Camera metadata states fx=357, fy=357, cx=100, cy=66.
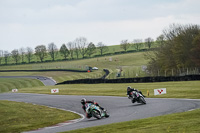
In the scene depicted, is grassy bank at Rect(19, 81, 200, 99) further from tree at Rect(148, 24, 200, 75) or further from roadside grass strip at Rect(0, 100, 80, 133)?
tree at Rect(148, 24, 200, 75)

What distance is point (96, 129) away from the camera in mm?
13703

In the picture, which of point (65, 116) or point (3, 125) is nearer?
point (3, 125)

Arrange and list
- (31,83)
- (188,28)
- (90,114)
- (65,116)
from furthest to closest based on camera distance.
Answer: (31,83)
(188,28)
(65,116)
(90,114)

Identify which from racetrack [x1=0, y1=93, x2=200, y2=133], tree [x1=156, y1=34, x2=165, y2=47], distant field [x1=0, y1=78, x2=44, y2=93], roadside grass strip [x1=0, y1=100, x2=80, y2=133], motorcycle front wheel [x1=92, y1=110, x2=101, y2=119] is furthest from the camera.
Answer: tree [x1=156, y1=34, x2=165, y2=47]

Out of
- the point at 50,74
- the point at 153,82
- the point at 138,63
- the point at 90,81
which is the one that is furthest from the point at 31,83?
the point at 138,63

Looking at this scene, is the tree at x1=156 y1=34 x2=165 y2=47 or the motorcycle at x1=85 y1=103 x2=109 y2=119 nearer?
the motorcycle at x1=85 y1=103 x2=109 y2=119

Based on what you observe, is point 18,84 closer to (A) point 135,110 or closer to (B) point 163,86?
(B) point 163,86

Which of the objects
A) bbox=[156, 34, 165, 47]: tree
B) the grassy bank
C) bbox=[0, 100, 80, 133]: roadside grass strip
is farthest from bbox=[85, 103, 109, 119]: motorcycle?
bbox=[156, 34, 165, 47]: tree

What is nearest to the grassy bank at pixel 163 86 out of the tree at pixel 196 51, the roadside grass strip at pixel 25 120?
the roadside grass strip at pixel 25 120

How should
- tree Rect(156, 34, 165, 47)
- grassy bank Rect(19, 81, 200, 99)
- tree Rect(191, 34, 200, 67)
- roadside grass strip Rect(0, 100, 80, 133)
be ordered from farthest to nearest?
1. tree Rect(156, 34, 165, 47)
2. tree Rect(191, 34, 200, 67)
3. grassy bank Rect(19, 81, 200, 99)
4. roadside grass strip Rect(0, 100, 80, 133)

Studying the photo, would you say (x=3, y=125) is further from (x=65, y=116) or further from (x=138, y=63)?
(x=138, y=63)

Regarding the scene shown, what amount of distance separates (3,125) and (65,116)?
4.58m

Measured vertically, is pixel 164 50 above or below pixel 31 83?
above

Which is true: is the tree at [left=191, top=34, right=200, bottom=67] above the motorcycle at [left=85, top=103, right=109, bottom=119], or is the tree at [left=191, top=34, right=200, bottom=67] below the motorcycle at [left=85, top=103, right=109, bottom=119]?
above
